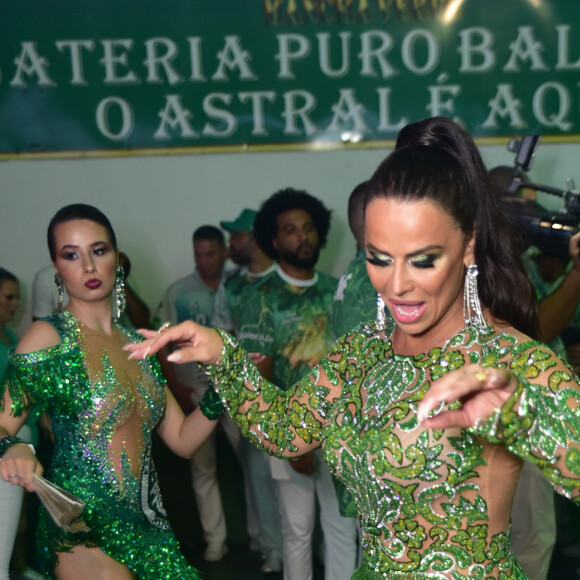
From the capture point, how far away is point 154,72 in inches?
154

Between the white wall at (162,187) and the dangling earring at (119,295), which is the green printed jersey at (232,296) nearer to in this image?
the white wall at (162,187)

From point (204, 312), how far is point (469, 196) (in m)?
2.59

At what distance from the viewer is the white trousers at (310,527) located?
3.37 m

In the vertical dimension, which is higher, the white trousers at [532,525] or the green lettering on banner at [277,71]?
the green lettering on banner at [277,71]

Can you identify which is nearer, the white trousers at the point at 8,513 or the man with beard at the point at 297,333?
the white trousers at the point at 8,513

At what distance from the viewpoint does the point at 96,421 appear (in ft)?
7.71

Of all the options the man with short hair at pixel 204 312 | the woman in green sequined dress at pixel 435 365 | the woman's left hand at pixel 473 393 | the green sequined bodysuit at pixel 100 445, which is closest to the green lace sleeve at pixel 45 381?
the green sequined bodysuit at pixel 100 445

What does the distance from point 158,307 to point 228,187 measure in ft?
2.26

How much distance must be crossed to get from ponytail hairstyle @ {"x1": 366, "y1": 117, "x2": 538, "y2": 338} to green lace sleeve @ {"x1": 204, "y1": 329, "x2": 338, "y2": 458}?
1.36 ft

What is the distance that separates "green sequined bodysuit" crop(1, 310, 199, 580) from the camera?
90.4 inches

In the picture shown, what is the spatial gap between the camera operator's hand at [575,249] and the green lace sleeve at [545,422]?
156 centimetres

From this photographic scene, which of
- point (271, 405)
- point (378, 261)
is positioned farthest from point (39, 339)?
point (378, 261)

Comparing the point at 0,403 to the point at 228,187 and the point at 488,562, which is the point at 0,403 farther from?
the point at 228,187

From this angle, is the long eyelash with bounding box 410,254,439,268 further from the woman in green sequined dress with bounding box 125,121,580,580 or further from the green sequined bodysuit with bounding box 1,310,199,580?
the green sequined bodysuit with bounding box 1,310,199,580
